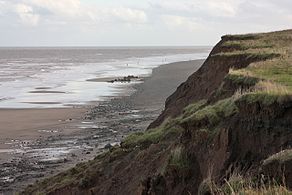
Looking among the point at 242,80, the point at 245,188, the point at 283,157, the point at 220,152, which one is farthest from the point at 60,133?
the point at 245,188

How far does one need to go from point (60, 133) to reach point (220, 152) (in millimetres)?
21870

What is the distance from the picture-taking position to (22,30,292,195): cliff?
7666mm

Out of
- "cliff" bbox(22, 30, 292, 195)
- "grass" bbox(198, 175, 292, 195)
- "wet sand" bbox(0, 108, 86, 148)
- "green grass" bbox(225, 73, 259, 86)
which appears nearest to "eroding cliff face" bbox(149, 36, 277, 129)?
"cliff" bbox(22, 30, 292, 195)

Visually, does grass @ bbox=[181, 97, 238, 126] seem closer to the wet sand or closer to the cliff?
the cliff

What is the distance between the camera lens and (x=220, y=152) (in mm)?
9961

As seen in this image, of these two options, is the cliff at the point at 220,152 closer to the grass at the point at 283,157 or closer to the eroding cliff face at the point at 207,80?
the grass at the point at 283,157

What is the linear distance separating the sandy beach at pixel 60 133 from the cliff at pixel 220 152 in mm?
5463

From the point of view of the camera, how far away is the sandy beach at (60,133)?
22.3 metres

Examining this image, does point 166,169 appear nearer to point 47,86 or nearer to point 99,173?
point 99,173

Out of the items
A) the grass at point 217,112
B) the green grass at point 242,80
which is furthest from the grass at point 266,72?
the grass at point 217,112

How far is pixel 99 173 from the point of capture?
1516 centimetres

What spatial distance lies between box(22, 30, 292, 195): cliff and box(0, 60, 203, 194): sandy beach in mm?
5463

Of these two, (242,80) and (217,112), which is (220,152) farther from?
(242,80)

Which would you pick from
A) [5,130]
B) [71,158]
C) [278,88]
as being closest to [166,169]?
[278,88]
